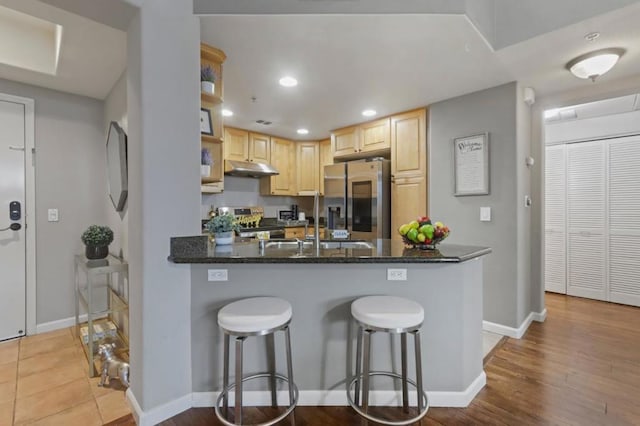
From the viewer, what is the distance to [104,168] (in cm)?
322

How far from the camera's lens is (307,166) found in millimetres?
5086

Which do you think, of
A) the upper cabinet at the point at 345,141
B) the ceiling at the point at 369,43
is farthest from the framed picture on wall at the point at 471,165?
the upper cabinet at the point at 345,141

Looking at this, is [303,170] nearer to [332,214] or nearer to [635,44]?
[332,214]

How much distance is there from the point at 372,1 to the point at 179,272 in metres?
1.97

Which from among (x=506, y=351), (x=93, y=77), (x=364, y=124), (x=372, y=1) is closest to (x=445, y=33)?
(x=372, y=1)

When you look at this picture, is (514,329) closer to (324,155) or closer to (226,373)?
(226,373)

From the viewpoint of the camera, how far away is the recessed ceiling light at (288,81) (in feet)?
8.76

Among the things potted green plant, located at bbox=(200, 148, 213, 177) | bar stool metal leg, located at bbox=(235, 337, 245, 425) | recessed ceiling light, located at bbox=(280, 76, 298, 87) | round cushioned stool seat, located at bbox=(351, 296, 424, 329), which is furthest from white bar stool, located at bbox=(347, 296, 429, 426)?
recessed ceiling light, located at bbox=(280, 76, 298, 87)

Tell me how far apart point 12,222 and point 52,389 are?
1.63 m

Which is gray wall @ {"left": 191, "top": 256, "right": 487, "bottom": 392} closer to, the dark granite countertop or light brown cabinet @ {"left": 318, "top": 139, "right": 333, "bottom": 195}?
the dark granite countertop

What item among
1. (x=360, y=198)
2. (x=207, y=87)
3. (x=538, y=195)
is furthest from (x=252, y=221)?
A: (x=538, y=195)

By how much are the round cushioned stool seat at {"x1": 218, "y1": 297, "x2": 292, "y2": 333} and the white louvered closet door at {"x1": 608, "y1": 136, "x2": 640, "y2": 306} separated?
4.38 m

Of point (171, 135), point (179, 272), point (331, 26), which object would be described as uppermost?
point (331, 26)

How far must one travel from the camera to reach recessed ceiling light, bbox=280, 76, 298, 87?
105 inches
